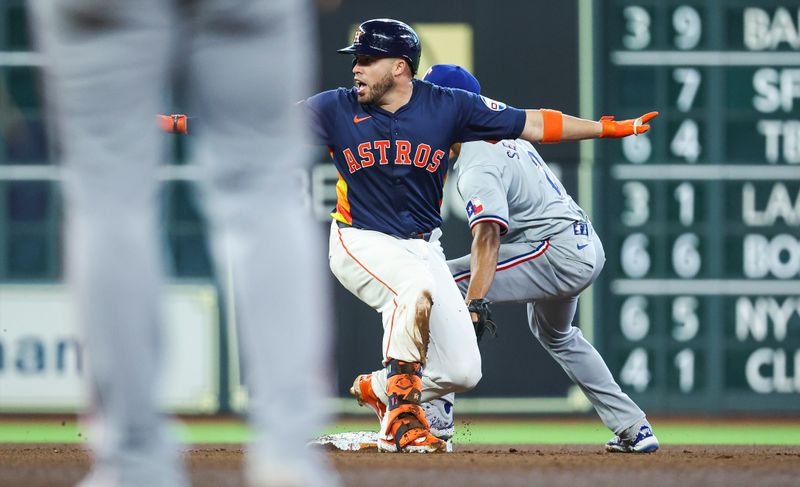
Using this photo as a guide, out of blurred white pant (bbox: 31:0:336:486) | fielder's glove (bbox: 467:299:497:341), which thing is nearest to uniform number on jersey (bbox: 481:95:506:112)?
fielder's glove (bbox: 467:299:497:341)

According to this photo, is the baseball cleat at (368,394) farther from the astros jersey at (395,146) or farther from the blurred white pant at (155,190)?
the blurred white pant at (155,190)

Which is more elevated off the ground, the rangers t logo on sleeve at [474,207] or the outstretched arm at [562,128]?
the outstretched arm at [562,128]

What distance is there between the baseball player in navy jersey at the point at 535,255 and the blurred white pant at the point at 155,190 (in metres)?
3.12

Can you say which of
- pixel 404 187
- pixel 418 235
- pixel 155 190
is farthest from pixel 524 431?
pixel 155 190

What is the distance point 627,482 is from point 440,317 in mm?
1628

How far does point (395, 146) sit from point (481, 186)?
447mm

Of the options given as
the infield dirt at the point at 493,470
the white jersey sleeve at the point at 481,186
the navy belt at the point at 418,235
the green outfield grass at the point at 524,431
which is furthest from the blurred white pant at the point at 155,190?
the green outfield grass at the point at 524,431

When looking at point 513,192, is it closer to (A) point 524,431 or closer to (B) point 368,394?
(B) point 368,394

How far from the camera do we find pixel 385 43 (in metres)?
4.81

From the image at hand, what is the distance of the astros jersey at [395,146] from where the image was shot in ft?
15.4

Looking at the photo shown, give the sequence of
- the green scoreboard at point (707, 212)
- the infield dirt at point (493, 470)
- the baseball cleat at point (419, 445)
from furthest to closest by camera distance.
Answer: the green scoreboard at point (707, 212) → the baseball cleat at point (419, 445) → the infield dirt at point (493, 470)

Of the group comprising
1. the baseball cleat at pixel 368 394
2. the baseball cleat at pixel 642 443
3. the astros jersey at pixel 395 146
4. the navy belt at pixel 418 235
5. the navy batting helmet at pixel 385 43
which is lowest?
the baseball cleat at pixel 642 443

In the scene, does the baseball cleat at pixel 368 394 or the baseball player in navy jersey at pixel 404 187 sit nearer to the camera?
the baseball player in navy jersey at pixel 404 187

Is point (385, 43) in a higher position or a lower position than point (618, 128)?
higher
